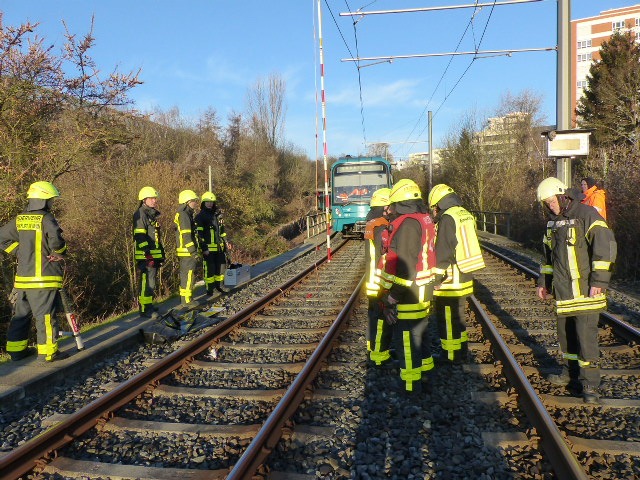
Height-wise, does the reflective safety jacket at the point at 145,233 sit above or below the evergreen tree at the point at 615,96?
below

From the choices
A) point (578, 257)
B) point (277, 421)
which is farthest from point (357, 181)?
point (277, 421)

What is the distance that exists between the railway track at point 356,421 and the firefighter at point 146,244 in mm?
1976

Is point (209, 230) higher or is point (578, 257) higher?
point (209, 230)

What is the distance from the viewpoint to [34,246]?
5.30 meters

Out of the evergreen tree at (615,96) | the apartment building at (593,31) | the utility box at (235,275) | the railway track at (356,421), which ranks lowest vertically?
the railway track at (356,421)

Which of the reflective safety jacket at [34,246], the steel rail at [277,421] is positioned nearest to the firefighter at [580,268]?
the steel rail at [277,421]

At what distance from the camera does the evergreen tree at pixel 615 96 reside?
25016mm

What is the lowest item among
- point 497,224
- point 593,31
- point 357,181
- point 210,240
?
point 497,224

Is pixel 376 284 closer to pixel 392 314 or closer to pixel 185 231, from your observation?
pixel 392 314

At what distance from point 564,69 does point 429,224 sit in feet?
25.8

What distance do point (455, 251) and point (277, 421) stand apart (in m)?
2.50

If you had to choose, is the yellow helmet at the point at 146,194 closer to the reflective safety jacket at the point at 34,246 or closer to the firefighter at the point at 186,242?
the firefighter at the point at 186,242

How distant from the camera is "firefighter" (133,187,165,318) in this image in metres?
7.36

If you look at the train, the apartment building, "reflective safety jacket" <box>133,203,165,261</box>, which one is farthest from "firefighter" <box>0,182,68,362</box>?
the apartment building
